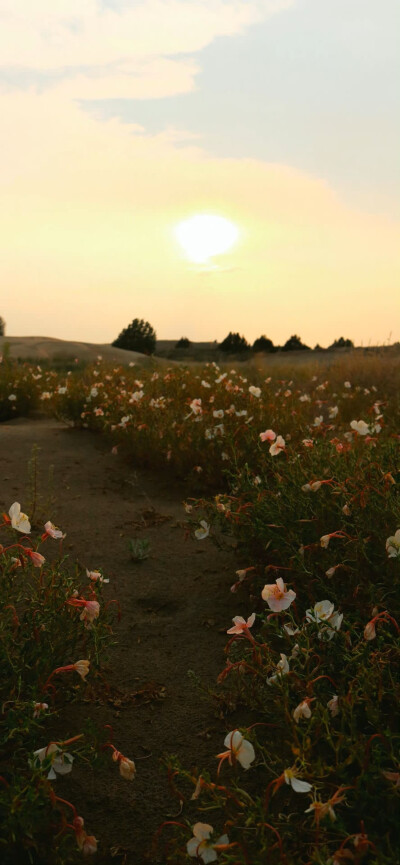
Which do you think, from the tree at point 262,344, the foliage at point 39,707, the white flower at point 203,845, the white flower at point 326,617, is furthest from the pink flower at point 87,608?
the tree at point 262,344

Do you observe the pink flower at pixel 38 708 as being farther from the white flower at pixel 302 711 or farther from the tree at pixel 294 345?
the tree at pixel 294 345

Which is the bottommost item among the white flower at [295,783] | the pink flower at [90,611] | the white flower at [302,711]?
the white flower at [295,783]

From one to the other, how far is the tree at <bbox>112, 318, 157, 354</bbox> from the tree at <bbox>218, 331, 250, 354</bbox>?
281cm

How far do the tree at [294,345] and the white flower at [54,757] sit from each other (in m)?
26.7

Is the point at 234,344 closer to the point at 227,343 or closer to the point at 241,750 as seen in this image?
the point at 227,343

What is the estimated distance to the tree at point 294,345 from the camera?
2845 cm

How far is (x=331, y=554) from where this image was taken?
10.0ft

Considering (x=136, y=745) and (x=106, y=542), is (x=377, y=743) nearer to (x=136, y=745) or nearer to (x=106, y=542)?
(x=136, y=745)

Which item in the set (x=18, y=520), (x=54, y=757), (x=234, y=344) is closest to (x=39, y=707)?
(x=54, y=757)

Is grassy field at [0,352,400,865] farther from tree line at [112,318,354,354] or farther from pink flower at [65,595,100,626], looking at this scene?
tree line at [112,318,354,354]

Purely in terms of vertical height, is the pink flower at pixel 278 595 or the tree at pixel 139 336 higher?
the tree at pixel 139 336

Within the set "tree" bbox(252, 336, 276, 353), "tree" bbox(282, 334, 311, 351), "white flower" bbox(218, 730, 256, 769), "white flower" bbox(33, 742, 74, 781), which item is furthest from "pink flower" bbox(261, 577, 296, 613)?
"tree" bbox(282, 334, 311, 351)

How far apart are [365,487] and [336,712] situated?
1152 millimetres

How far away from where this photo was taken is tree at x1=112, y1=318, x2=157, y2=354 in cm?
2722
